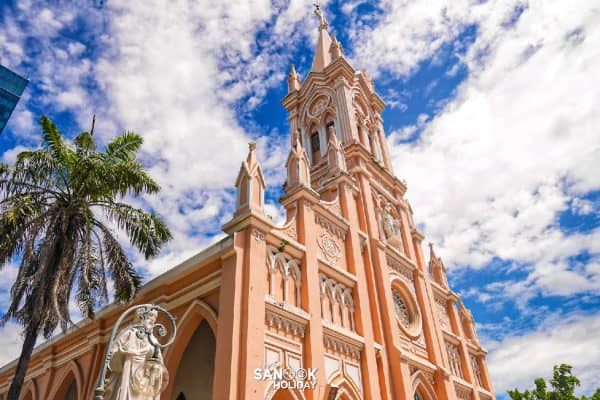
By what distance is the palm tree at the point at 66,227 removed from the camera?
33.9 ft

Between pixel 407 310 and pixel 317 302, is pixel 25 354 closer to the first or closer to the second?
pixel 317 302

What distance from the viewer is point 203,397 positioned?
13984 mm

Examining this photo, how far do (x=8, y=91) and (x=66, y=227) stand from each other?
3.67m

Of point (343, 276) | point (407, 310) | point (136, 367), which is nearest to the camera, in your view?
point (136, 367)

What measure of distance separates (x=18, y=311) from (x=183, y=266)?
4.16 metres

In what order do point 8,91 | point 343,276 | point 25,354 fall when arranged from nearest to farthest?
point 25,354 → point 8,91 → point 343,276

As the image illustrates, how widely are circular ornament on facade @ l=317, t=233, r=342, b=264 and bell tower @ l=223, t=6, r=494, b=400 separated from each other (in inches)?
1.7

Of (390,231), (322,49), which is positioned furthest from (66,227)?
(322,49)

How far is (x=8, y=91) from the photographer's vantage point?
10.8 m

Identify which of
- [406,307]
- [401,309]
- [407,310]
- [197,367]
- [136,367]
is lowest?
[136,367]

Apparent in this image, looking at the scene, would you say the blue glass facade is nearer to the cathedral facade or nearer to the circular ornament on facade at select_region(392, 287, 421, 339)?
the cathedral facade

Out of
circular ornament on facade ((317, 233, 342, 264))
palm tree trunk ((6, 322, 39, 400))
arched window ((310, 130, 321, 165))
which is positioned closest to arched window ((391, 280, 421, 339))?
circular ornament on facade ((317, 233, 342, 264))

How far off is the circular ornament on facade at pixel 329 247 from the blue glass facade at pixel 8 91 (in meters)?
9.35

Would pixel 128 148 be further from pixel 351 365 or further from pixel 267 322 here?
pixel 351 365
